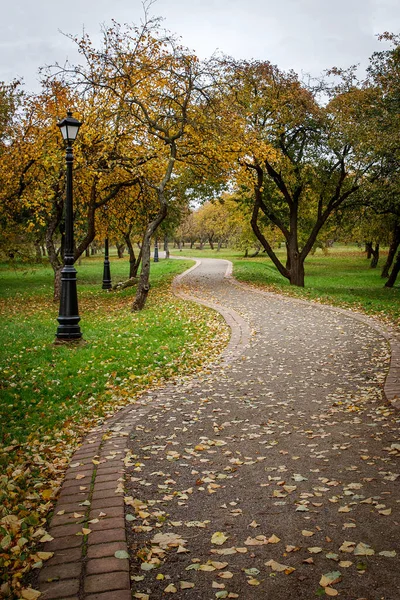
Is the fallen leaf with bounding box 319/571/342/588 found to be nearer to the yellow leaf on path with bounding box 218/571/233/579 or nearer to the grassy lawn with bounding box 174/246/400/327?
the yellow leaf on path with bounding box 218/571/233/579

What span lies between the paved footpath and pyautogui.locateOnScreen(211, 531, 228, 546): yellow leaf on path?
0.05 ft

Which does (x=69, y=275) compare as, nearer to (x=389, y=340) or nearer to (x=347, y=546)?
(x=389, y=340)

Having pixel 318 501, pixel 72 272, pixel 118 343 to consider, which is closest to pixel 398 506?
pixel 318 501

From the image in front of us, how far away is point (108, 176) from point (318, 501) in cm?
1449

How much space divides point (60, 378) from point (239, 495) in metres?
4.33

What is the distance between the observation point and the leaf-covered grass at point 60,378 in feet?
13.7

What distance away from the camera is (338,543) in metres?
3.44

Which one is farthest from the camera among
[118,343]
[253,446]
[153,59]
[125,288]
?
[125,288]

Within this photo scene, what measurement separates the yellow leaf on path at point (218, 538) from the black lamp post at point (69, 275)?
7.14m

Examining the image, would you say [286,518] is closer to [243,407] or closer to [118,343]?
[243,407]

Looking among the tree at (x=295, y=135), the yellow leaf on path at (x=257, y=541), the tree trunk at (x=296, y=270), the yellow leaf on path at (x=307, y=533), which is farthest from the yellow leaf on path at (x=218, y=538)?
the tree trunk at (x=296, y=270)

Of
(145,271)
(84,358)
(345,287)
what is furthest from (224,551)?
(345,287)

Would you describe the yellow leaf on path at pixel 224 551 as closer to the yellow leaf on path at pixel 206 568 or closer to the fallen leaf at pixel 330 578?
the yellow leaf on path at pixel 206 568

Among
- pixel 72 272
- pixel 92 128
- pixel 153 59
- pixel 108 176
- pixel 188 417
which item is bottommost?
pixel 188 417
